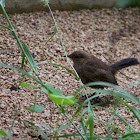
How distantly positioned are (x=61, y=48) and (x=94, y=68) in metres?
0.95

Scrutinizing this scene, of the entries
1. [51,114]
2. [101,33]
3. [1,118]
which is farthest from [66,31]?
[1,118]

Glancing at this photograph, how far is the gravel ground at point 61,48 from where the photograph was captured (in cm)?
317

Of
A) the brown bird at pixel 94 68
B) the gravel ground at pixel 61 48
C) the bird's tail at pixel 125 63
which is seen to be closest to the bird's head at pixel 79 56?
the brown bird at pixel 94 68

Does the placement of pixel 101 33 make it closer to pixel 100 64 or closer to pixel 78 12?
pixel 78 12

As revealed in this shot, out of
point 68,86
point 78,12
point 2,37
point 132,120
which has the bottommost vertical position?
point 132,120

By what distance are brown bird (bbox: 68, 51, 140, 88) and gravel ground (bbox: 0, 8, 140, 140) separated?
214mm

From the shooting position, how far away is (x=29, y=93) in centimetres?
355

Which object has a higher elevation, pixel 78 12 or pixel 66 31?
pixel 78 12

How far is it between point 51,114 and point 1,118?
0.64 metres

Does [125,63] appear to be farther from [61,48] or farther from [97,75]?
[61,48]

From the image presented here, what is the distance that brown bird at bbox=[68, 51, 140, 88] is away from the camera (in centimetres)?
396

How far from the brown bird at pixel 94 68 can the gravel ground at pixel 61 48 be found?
214mm

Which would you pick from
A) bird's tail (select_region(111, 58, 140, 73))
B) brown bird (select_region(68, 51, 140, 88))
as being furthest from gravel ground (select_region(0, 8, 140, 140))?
bird's tail (select_region(111, 58, 140, 73))

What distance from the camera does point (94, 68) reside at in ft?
13.1
